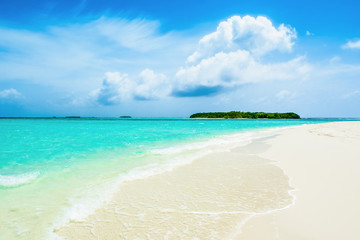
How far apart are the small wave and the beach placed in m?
3.53

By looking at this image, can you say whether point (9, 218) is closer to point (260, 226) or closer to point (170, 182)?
point (170, 182)

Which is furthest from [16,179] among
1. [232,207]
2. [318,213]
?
[318,213]

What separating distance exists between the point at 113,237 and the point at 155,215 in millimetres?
951

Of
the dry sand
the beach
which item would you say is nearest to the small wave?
the beach

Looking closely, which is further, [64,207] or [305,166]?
[305,166]

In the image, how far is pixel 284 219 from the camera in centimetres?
359

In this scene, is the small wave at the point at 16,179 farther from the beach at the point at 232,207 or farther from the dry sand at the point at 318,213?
the dry sand at the point at 318,213

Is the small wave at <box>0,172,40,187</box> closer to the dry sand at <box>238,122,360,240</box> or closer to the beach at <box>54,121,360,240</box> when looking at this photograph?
the beach at <box>54,121,360,240</box>

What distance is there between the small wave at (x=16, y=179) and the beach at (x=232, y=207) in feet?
Answer: 11.6

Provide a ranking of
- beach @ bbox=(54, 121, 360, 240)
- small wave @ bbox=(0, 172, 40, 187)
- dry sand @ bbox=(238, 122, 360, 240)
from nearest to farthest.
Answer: dry sand @ bbox=(238, 122, 360, 240) → beach @ bbox=(54, 121, 360, 240) → small wave @ bbox=(0, 172, 40, 187)

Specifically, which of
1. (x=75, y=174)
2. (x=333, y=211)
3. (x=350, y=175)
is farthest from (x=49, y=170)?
(x=350, y=175)

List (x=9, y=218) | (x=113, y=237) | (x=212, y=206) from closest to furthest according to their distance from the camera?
(x=113, y=237), (x=9, y=218), (x=212, y=206)

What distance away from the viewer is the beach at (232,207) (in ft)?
10.7

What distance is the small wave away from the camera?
6113mm
